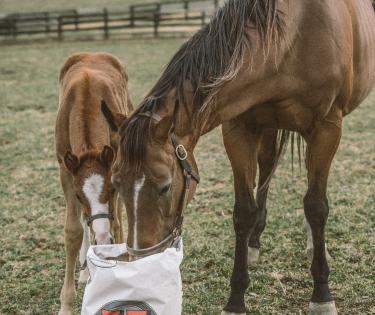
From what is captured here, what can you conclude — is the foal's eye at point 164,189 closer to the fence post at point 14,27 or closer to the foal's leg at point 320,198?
the foal's leg at point 320,198

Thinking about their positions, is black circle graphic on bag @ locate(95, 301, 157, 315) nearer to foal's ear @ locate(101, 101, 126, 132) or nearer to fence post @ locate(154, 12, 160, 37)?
foal's ear @ locate(101, 101, 126, 132)

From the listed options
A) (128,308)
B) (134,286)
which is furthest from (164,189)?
(128,308)

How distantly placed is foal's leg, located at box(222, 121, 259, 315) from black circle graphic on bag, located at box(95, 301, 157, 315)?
105 centimetres

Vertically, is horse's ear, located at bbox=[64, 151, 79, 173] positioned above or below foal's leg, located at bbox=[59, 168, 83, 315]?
above

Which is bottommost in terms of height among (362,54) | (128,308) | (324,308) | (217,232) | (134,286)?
(324,308)

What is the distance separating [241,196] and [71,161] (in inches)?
43.6

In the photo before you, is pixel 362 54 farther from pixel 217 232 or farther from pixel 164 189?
pixel 164 189

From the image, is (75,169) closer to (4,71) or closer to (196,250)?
→ (196,250)

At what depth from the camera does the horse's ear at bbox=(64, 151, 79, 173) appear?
3045 mm

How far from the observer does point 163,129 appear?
2.46 meters

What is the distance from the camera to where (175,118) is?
2.57 meters

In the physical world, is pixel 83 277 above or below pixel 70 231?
below

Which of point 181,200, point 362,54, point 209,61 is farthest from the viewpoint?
point 362,54

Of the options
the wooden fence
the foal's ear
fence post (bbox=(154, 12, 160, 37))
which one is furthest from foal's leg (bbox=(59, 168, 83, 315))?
fence post (bbox=(154, 12, 160, 37))
